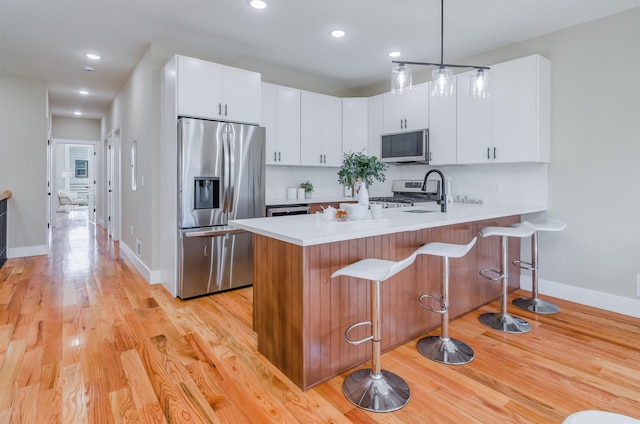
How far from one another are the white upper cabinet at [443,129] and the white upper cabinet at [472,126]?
0.20 feet

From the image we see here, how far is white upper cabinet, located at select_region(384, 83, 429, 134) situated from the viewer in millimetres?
4234

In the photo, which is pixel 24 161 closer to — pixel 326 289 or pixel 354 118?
pixel 354 118

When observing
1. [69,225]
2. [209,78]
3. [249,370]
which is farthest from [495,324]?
[69,225]

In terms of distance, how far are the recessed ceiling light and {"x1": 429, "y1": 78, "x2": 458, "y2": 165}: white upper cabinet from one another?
2.19 metres

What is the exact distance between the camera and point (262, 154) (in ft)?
12.7

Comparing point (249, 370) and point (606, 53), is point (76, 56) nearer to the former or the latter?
point (249, 370)

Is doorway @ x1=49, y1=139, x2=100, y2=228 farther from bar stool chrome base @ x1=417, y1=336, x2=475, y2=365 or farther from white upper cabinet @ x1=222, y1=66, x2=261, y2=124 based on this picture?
bar stool chrome base @ x1=417, y1=336, x2=475, y2=365

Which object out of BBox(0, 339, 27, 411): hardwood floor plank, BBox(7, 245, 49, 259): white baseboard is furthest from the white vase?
BBox(7, 245, 49, 259): white baseboard

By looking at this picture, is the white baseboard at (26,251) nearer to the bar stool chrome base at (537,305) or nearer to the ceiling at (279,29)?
the ceiling at (279,29)

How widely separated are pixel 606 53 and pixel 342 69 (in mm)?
2726

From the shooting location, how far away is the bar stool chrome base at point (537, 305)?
3.14 m

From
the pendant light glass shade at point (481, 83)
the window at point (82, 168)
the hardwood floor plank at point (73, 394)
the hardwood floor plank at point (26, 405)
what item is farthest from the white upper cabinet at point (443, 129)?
the window at point (82, 168)

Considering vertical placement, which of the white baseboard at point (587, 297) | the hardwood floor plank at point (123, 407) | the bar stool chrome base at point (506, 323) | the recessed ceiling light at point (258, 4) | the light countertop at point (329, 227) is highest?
the recessed ceiling light at point (258, 4)

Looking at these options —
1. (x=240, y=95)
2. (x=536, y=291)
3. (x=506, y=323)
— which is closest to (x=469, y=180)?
(x=536, y=291)
